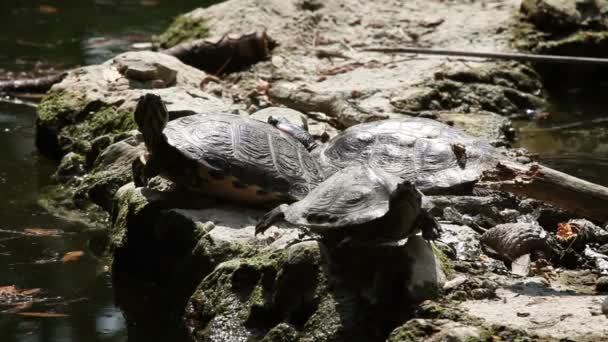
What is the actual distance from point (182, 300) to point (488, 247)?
60.0 inches

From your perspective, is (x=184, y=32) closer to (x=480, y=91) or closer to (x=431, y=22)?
(x=431, y=22)

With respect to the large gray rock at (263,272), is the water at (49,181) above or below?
below

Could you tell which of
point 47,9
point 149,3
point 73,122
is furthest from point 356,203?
point 149,3

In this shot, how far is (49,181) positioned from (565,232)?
3.72 meters

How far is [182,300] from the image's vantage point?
5074mm

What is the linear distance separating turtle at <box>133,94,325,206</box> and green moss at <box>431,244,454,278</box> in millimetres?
946

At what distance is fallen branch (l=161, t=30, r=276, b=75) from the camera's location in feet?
29.3

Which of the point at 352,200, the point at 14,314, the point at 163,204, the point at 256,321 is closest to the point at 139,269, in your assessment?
the point at 163,204

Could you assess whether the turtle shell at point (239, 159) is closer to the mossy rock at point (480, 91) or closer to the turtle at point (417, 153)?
the turtle at point (417, 153)

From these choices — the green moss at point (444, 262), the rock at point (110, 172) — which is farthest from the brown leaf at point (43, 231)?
the green moss at point (444, 262)

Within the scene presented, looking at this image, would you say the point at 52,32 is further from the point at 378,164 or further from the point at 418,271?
the point at 418,271

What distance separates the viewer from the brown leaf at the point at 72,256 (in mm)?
5684

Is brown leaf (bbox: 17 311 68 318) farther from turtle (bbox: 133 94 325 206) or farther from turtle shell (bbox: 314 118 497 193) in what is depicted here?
turtle shell (bbox: 314 118 497 193)

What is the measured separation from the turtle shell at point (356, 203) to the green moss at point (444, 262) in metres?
0.27
